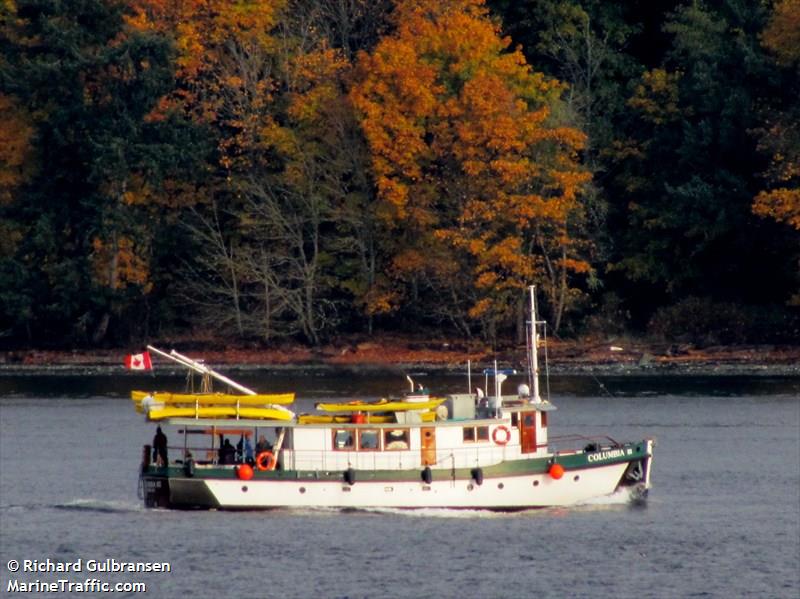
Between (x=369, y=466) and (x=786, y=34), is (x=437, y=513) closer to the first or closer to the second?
(x=369, y=466)

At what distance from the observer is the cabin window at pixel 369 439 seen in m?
63.6

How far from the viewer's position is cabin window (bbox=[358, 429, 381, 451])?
63625 millimetres

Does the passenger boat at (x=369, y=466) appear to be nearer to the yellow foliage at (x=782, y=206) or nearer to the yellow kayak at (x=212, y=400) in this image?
the yellow kayak at (x=212, y=400)

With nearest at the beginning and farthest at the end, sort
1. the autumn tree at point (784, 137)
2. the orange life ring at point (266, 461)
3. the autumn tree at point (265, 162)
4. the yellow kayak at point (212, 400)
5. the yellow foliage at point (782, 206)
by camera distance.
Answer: the orange life ring at point (266, 461) → the yellow kayak at point (212, 400) → the autumn tree at point (784, 137) → the yellow foliage at point (782, 206) → the autumn tree at point (265, 162)

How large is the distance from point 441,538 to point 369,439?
175 inches

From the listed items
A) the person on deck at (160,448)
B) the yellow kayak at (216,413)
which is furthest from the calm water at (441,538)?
the yellow kayak at (216,413)

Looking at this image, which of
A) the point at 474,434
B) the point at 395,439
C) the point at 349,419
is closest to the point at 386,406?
the point at 395,439

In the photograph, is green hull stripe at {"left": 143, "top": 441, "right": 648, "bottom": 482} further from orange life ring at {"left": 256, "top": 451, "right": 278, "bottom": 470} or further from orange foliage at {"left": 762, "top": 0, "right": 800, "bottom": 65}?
orange foliage at {"left": 762, "top": 0, "right": 800, "bottom": 65}

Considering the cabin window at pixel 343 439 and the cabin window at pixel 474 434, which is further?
the cabin window at pixel 474 434

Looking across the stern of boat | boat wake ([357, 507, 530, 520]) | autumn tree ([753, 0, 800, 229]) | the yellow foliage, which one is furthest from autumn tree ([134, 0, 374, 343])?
boat wake ([357, 507, 530, 520])

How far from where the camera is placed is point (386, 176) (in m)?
118

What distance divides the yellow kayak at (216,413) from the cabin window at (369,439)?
2.14 metres

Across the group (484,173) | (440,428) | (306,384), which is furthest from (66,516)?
(484,173)

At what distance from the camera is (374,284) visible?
121m
